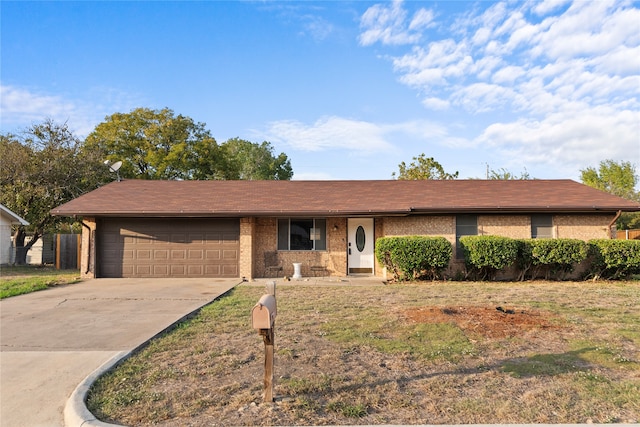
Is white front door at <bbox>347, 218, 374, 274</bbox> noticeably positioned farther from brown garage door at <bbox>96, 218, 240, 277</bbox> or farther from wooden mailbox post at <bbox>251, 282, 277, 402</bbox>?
wooden mailbox post at <bbox>251, 282, 277, 402</bbox>

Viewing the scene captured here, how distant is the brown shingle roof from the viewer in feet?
47.5

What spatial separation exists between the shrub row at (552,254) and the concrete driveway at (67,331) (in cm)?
791

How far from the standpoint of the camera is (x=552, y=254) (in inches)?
544

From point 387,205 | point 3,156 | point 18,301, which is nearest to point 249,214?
point 387,205

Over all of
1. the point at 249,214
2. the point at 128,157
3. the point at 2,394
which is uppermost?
the point at 128,157

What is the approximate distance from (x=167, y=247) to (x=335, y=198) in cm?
637

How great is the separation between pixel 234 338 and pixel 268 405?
2.57 meters

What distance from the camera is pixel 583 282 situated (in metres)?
14.1

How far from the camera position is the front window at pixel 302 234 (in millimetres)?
15547

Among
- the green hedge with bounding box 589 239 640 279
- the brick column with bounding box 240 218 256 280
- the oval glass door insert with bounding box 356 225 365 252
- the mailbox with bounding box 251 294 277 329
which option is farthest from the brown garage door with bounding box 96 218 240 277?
the green hedge with bounding box 589 239 640 279

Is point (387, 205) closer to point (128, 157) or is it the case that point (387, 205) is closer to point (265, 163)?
point (128, 157)

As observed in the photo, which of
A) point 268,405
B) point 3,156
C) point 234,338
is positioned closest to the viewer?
point 268,405

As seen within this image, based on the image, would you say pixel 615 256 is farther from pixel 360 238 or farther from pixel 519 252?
pixel 360 238

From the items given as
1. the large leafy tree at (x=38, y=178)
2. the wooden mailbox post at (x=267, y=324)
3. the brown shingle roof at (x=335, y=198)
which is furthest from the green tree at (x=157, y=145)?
the wooden mailbox post at (x=267, y=324)
